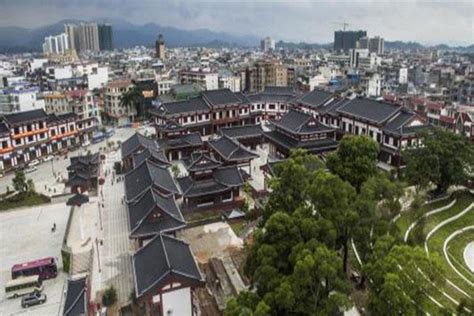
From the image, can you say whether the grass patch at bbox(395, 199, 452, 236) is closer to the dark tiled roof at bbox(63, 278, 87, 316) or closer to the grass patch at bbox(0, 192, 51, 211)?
the dark tiled roof at bbox(63, 278, 87, 316)

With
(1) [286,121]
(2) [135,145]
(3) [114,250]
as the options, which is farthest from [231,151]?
(3) [114,250]

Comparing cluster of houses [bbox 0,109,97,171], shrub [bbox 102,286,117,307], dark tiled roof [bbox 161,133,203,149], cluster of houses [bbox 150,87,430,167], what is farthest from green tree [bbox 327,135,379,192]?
cluster of houses [bbox 0,109,97,171]

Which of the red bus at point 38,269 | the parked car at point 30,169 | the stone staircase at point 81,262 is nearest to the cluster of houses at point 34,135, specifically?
the parked car at point 30,169

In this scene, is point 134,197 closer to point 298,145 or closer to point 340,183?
point 340,183

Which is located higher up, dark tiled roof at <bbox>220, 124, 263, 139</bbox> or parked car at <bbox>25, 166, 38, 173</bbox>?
dark tiled roof at <bbox>220, 124, 263, 139</bbox>

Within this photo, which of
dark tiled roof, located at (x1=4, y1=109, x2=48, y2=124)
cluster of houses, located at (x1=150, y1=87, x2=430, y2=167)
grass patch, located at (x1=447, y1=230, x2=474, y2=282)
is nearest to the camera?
grass patch, located at (x1=447, y1=230, x2=474, y2=282)

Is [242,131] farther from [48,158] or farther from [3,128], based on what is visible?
[3,128]

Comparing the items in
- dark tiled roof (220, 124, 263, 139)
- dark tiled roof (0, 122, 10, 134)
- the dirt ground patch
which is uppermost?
dark tiled roof (0, 122, 10, 134)
